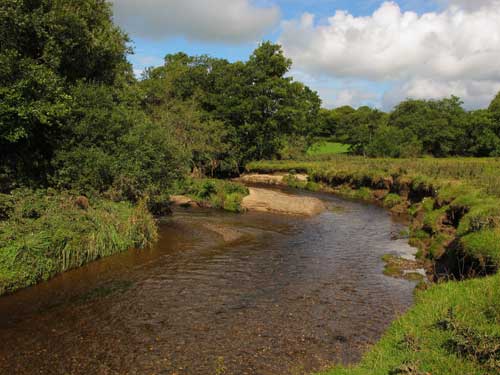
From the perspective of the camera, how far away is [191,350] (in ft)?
37.9

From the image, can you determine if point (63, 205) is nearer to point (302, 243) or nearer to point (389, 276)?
point (302, 243)

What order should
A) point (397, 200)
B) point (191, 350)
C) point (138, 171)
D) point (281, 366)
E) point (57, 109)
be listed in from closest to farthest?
point (281, 366) → point (191, 350) → point (57, 109) → point (138, 171) → point (397, 200)

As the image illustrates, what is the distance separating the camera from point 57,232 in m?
16.9

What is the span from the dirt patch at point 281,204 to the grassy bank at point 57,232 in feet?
45.9

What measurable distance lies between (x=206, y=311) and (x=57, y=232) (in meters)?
7.61

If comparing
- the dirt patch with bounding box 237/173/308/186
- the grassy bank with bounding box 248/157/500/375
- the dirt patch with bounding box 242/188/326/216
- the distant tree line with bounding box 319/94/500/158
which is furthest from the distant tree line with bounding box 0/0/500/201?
the distant tree line with bounding box 319/94/500/158

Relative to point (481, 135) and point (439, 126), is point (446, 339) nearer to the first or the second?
point (439, 126)

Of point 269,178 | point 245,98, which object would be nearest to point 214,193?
point 269,178

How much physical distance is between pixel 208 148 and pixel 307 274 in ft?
131

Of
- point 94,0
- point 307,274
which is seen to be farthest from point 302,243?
point 94,0

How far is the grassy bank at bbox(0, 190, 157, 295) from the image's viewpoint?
15289mm

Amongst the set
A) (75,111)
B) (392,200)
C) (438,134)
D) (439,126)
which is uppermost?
(439,126)

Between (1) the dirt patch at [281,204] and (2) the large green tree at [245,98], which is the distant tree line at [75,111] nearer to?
(1) the dirt patch at [281,204]

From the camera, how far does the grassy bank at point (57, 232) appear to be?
1529cm
